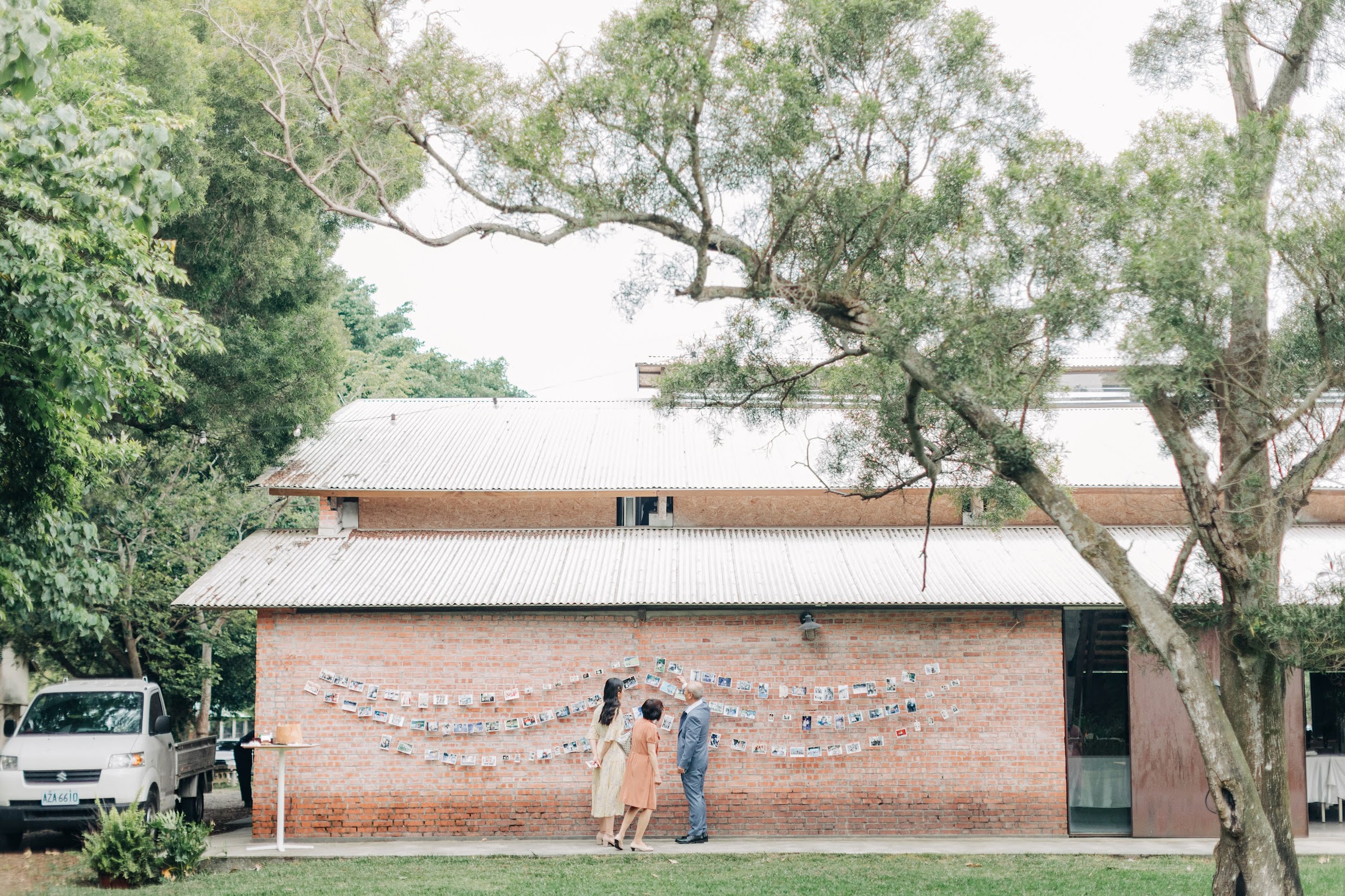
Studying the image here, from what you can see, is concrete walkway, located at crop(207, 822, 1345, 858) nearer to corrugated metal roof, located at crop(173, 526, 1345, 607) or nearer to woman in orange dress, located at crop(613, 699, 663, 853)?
woman in orange dress, located at crop(613, 699, 663, 853)

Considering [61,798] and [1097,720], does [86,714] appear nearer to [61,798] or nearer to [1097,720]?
[61,798]

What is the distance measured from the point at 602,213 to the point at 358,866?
274 inches

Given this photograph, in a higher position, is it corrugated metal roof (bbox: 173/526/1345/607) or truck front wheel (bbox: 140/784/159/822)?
corrugated metal roof (bbox: 173/526/1345/607)

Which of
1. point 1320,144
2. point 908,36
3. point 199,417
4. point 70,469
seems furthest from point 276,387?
point 1320,144

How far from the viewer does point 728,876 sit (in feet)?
37.4

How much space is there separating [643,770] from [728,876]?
1.85 metres

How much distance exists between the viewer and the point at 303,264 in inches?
699

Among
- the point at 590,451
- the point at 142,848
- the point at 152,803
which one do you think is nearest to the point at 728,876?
the point at 142,848

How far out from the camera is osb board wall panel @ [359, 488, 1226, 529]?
673 inches

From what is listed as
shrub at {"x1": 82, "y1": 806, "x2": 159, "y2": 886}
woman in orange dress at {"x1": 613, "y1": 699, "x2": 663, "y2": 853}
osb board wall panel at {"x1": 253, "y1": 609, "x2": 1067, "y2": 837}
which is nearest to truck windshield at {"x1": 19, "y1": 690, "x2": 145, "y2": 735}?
osb board wall panel at {"x1": 253, "y1": 609, "x2": 1067, "y2": 837}

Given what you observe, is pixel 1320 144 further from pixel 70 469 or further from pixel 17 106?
pixel 70 469

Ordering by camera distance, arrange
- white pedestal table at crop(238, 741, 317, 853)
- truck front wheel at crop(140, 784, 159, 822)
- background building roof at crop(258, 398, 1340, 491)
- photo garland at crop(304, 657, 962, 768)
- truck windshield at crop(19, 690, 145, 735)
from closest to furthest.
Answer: white pedestal table at crop(238, 741, 317, 853) → truck front wheel at crop(140, 784, 159, 822) → truck windshield at crop(19, 690, 145, 735) → photo garland at crop(304, 657, 962, 768) → background building roof at crop(258, 398, 1340, 491)

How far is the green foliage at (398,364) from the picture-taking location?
44.6 meters

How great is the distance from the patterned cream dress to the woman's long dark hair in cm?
6
